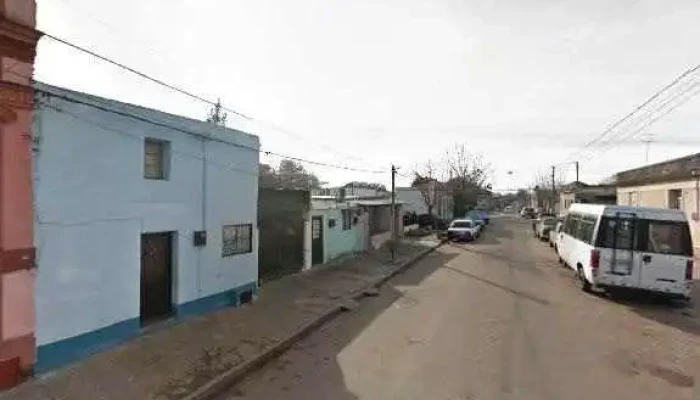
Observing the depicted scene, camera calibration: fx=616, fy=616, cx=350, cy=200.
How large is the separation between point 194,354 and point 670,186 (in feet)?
99.7

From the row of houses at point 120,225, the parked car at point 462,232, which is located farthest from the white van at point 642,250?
the parked car at point 462,232

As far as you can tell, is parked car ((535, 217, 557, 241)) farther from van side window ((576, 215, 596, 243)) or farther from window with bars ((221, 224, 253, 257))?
window with bars ((221, 224, 253, 257))

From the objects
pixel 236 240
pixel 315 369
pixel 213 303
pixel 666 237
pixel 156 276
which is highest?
pixel 666 237

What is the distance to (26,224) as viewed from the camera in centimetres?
861

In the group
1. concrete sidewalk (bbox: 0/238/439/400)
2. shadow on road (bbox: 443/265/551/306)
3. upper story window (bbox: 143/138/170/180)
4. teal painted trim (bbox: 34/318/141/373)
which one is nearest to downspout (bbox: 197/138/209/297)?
concrete sidewalk (bbox: 0/238/439/400)

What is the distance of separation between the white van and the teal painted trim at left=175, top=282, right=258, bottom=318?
9.45 meters

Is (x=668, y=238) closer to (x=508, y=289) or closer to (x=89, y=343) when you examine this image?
(x=508, y=289)

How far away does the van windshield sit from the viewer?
1608cm

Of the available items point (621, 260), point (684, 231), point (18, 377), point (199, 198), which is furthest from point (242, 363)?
point (684, 231)

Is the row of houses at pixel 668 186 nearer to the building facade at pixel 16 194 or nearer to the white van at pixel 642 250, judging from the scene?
the white van at pixel 642 250

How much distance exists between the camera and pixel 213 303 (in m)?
14.0

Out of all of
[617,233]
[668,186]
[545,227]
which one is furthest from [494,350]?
[545,227]

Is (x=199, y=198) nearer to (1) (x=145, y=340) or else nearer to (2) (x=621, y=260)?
(1) (x=145, y=340)

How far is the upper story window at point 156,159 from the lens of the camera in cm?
1178
